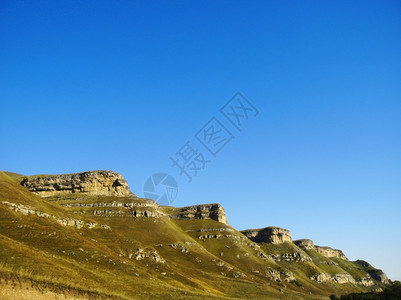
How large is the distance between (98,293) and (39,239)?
31117 mm

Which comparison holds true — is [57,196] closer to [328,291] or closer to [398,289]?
[328,291]

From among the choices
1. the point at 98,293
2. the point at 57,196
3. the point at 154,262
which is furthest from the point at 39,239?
the point at 57,196

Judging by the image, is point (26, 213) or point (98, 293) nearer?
point (98, 293)

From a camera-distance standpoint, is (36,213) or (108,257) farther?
(36,213)

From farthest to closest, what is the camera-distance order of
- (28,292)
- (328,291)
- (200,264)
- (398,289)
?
(328,291) → (200,264) → (398,289) → (28,292)

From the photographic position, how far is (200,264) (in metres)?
152

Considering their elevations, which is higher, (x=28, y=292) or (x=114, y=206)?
(x=114, y=206)

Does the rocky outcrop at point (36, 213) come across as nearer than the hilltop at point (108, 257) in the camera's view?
No

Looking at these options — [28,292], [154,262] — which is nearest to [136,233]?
[154,262]

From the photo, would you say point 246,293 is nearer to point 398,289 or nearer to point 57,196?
point 398,289

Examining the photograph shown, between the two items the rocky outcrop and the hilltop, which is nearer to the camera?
the hilltop

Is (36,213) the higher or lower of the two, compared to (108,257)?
higher

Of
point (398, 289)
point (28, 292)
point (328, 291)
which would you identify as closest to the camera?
point (28, 292)

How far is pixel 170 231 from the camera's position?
179875 millimetres
